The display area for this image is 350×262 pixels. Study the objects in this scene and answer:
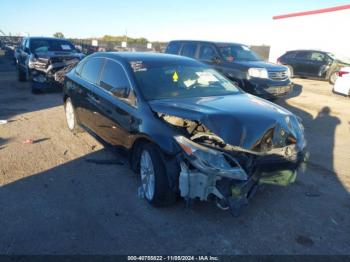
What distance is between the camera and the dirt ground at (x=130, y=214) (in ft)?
10.5

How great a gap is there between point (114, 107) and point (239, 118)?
179cm

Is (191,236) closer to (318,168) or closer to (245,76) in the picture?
(318,168)

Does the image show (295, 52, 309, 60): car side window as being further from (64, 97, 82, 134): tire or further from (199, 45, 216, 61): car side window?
(64, 97, 82, 134): tire

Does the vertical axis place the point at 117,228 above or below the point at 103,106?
below

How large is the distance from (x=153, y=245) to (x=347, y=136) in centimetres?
568

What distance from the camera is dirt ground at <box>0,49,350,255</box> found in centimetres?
320

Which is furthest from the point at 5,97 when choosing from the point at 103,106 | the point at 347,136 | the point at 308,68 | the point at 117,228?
the point at 308,68

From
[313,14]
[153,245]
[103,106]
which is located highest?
[313,14]

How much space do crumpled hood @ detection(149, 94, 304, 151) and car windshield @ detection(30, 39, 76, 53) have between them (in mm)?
10160

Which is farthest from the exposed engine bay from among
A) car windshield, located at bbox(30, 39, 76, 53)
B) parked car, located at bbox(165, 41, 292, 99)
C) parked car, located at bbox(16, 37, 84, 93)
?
parked car, located at bbox(165, 41, 292, 99)

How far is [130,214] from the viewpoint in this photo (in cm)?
373

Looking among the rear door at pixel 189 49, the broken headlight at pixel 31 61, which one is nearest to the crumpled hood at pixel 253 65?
the rear door at pixel 189 49

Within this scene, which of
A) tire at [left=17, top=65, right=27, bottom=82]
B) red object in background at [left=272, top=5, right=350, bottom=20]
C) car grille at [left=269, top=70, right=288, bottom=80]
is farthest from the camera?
red object in background at [left=272, top=5, right=350, bottom=20]

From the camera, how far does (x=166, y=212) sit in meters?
3.77
